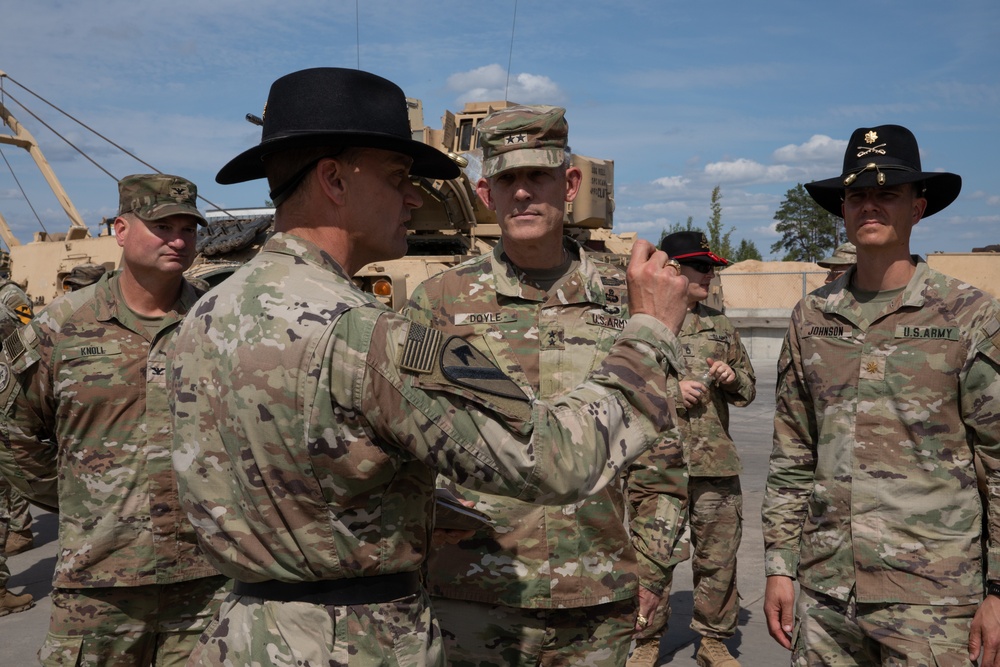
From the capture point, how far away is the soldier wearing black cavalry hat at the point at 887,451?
3.07 metres

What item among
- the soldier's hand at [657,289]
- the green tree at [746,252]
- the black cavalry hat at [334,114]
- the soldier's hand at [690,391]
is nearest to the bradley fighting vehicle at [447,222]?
the soldier's hand at [690,391]

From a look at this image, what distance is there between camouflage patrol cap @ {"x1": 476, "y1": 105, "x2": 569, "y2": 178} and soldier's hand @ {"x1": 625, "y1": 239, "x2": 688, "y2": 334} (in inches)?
47.4

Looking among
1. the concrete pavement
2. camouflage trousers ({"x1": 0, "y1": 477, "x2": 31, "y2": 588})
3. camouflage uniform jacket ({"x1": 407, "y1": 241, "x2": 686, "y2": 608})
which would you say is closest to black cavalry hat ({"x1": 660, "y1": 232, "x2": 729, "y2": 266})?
the concrete pavement

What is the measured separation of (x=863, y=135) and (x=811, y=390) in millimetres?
977

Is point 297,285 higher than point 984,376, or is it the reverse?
point 297,285

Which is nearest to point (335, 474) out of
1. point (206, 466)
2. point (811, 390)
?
point (206, 466)

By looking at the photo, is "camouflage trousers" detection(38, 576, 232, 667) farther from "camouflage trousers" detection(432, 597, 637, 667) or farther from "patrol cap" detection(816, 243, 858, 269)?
"patrol cap" detection(816, 243, 858, 269)

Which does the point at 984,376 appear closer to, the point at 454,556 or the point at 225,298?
the point at 454,556

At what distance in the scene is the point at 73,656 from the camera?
3.71 m

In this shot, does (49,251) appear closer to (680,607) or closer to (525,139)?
(680,607)

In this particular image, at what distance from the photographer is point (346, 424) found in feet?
6.34

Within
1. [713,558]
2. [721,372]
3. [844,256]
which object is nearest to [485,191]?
[721,372]

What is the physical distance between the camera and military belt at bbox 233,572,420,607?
2053 mm

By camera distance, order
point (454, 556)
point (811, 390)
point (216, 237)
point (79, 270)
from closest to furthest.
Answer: point (454, 556)
point (811, 390)
point (79, 270)
point (216, 237)
